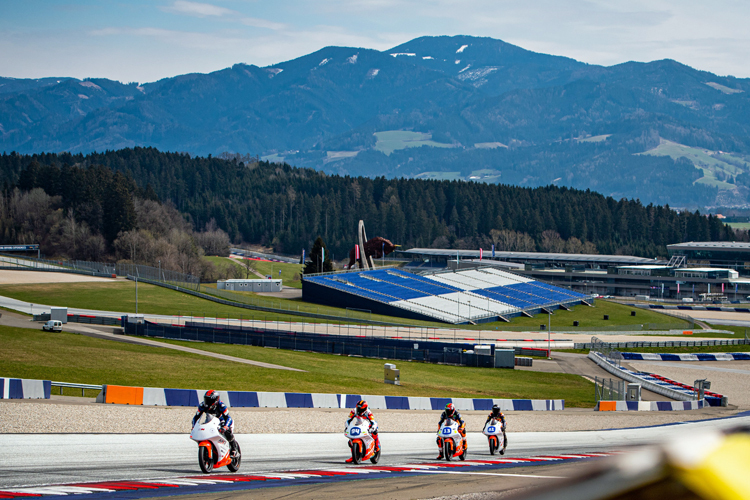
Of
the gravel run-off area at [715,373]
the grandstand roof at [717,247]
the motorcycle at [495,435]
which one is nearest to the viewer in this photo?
the motorcycle at [495,435]

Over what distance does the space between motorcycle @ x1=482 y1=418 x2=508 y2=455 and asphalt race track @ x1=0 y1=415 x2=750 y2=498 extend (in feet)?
1.47

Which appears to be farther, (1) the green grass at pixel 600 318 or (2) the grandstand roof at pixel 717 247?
(2) the grandstand roof at pixel 717 247

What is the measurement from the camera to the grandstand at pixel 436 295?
100 meters

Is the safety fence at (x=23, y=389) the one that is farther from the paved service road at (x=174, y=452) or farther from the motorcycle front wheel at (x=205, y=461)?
the motorcycle front wheel at (x=205, y=461)

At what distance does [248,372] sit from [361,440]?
23.9 meters

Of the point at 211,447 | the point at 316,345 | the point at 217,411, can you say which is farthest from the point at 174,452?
the point at 316,345

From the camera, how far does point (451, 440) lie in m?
22.3

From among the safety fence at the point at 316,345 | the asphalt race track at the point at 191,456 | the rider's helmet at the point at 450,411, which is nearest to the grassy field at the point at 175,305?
the safety fence at the point at 316,345

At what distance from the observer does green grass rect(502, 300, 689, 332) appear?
100750mm

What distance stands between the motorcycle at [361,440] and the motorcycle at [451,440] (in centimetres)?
225

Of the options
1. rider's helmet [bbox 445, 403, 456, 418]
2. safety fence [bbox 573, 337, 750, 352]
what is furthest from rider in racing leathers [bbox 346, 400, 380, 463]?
safety fence [bbox 573, 337, 750, 352]

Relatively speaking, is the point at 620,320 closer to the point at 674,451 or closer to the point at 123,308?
the point at 123,308

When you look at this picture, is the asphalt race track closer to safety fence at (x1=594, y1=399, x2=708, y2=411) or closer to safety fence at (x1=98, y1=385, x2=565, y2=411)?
safety fence at (x1=98, y1=385, x2=565, y2=411)

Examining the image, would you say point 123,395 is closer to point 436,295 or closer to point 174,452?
point 174,452
